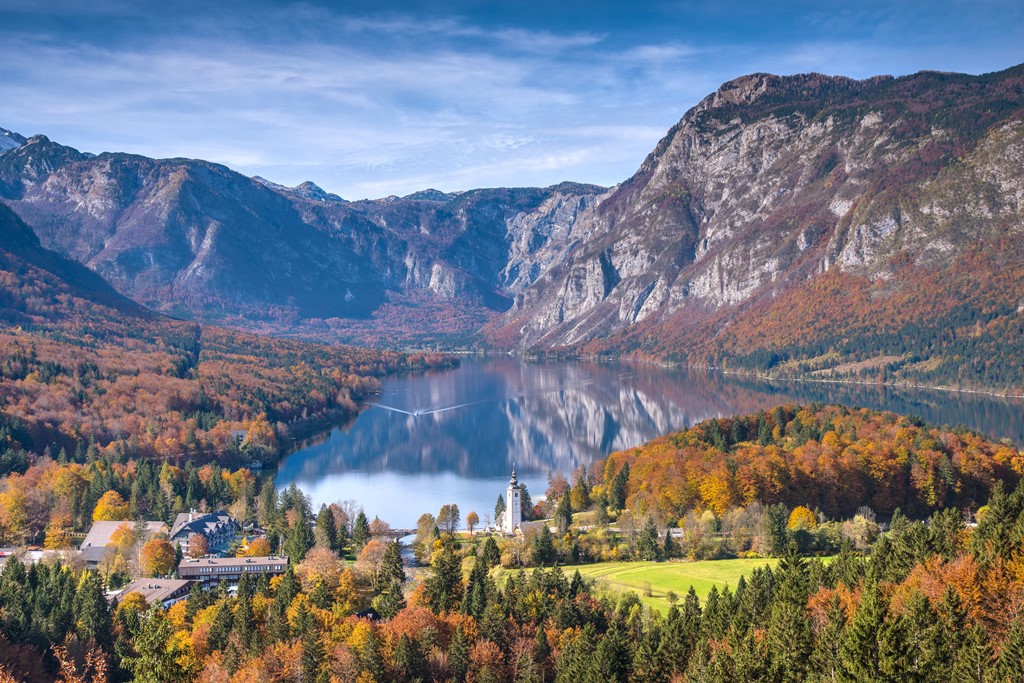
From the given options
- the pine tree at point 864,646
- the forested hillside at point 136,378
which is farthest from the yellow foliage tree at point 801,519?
the forested hillside at point 136,378

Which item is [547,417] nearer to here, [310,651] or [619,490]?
[619,490]

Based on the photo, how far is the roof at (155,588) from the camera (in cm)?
4906

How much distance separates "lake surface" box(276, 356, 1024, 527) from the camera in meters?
85.8

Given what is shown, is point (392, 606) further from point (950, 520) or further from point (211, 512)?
point (211, 512)

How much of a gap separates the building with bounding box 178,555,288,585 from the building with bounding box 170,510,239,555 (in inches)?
153

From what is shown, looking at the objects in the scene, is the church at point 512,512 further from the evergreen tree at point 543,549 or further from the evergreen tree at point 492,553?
the evergreen tree at point 492,553

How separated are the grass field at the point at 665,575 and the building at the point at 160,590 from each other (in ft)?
66.4

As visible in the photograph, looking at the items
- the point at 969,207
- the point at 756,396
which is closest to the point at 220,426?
the point at 756,396

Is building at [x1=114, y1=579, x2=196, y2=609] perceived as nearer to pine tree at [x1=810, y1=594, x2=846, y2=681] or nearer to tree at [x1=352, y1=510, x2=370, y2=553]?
tree at [x1=352, y1=510, x2=370, y2=553]

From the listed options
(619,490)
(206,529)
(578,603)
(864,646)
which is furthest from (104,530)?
(864,646)

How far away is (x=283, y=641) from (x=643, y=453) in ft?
143

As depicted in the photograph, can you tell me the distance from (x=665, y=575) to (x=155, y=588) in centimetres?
2652

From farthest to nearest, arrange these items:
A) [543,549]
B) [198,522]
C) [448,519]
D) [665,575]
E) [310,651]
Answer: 1. [448,519]
2. [198,522]
3. [543,549]
4. [665,575]
5. [310,651]

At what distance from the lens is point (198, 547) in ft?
193
